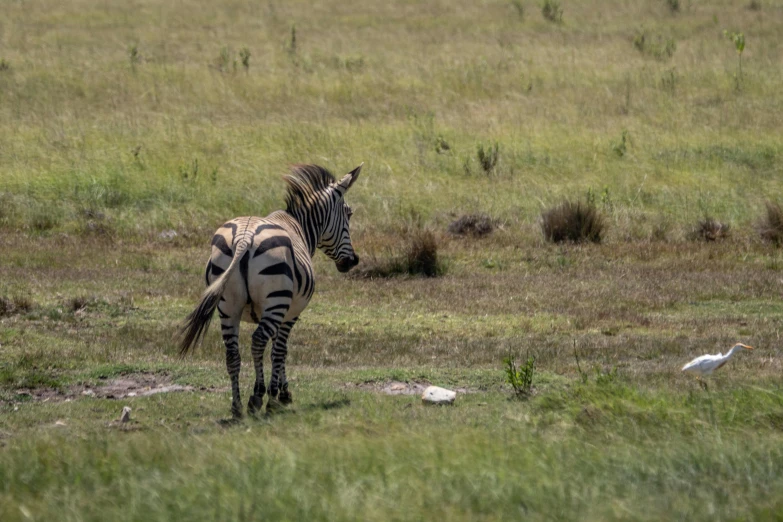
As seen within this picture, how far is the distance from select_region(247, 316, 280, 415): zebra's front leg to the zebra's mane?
1.84m

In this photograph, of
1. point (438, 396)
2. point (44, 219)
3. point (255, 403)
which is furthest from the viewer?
point (44, 219)

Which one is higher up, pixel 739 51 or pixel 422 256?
pixel 739 51

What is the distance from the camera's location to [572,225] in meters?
18.6

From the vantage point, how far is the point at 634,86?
29078mm

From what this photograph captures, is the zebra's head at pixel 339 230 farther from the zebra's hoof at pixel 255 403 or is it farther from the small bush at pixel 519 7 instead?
the small bush at pixel 519 7

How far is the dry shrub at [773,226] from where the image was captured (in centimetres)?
1822

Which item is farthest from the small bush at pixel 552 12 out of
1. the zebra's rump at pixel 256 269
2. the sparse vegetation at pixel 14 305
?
the zebra's rump at pixel 256 269

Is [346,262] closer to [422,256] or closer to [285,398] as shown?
[285,398]

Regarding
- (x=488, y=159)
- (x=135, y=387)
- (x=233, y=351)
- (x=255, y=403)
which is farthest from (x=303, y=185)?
(x=488, y=159)

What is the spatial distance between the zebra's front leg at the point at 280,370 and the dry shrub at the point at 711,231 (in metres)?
11.6

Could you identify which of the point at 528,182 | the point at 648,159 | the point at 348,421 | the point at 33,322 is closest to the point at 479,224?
the point at 528,182

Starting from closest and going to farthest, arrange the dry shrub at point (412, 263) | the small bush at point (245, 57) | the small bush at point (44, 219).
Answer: the dry shrub at point (412, 263) < the small bush at point (44, 219) < the small bush at point (245, 57)

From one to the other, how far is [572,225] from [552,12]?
838 inches

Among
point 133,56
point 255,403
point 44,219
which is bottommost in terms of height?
point 44,219
